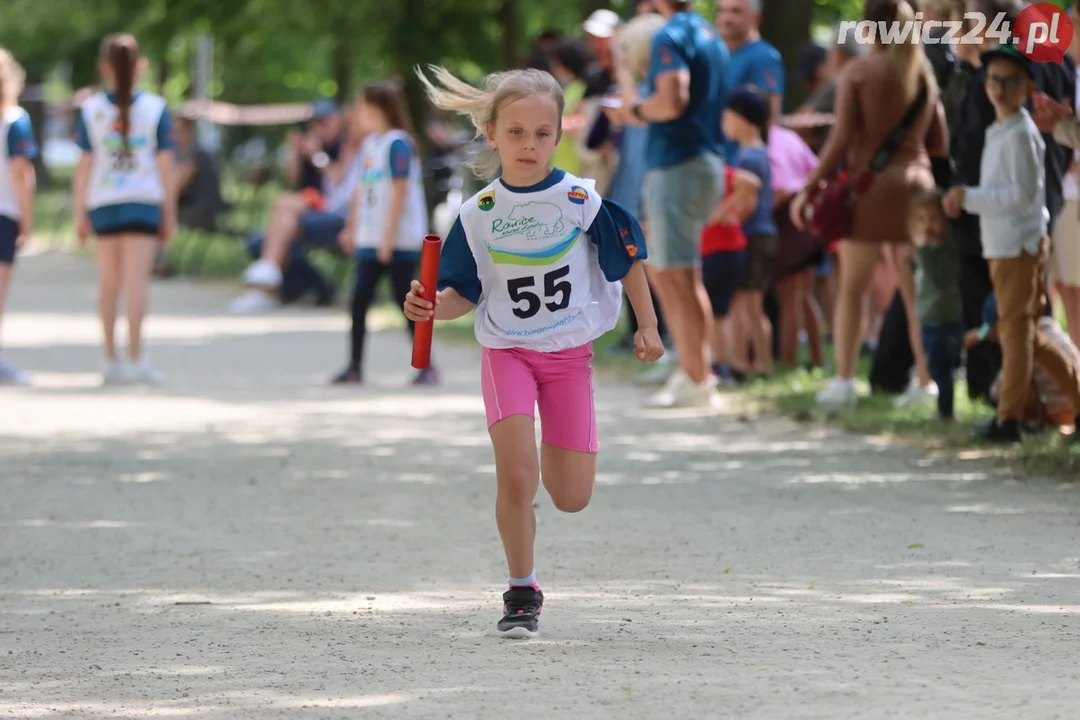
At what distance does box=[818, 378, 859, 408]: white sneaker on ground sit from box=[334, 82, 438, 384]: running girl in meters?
3.03

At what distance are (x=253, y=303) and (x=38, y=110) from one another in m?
27.2

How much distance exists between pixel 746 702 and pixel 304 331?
41.7ft

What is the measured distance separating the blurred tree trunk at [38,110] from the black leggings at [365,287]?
98.5ft

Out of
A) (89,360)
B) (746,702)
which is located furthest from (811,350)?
(746,702)

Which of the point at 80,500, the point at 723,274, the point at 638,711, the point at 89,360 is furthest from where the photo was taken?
the point at 89,360

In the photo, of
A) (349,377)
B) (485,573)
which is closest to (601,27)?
(349,377)

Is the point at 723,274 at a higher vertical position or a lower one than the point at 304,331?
higher

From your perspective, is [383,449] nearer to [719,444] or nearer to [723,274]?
[719,444]

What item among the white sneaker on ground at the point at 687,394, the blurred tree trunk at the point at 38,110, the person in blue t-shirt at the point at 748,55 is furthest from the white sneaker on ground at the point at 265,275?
the blurred tree trunk at the point at 38,110

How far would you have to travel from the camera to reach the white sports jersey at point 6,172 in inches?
509

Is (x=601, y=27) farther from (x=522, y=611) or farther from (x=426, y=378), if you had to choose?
(x=522, y=611)

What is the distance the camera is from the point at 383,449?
10.2 m

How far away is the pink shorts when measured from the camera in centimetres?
595

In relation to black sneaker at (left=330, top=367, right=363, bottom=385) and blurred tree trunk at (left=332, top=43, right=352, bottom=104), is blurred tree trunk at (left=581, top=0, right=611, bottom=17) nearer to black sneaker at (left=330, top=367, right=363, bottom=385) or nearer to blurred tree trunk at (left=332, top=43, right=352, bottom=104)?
blurred tree trunk at (left=332, top=43, right=352, bottom=104)
